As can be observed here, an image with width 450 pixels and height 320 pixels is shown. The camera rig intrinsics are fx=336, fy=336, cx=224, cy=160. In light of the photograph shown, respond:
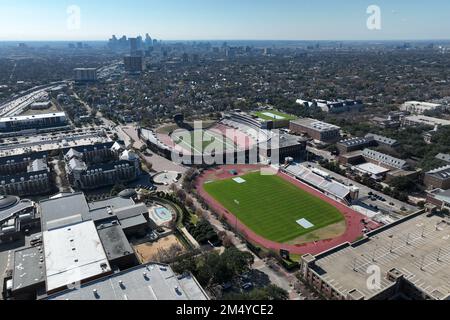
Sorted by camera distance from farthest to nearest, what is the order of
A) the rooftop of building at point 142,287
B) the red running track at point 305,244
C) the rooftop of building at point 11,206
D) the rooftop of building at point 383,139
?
the rooftop of building at point 383,139, the rooftop of building at point 11,206, the red running track at point 305,244, the rooftop of building at point 142,287

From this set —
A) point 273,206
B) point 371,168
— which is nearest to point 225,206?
point 273,206

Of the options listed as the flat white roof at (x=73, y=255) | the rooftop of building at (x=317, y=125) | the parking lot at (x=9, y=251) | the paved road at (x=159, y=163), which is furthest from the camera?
the rooftop of building at (x=317, y=125)

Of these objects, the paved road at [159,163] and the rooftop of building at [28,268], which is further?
the paved road at [159,163]

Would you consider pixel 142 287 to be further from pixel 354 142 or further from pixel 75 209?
pixel 354 142

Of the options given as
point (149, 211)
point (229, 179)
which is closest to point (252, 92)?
point (229, 179)

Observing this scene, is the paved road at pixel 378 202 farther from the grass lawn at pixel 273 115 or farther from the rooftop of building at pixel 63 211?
the rooftop of building at pixel 63 211

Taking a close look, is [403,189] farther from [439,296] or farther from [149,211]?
[149,211]

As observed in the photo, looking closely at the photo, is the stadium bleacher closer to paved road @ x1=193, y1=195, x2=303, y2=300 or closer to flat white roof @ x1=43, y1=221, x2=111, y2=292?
paved road @ x1=193, y1=195, x2=303, y2=300

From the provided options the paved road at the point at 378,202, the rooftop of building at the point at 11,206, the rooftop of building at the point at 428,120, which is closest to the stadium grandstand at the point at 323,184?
the paved road at the point at 378,202
